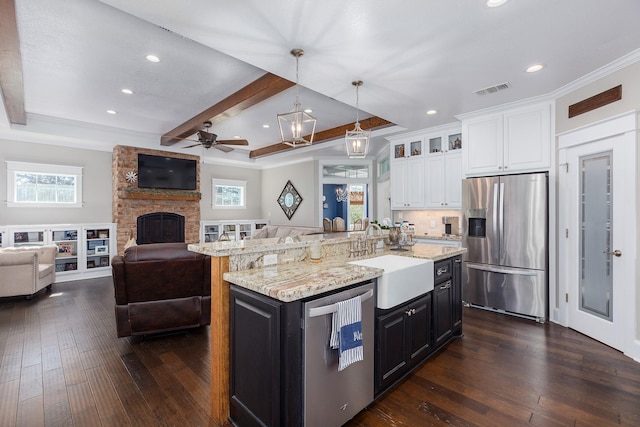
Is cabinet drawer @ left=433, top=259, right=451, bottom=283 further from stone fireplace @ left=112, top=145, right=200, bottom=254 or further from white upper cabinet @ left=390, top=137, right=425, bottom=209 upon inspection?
stone fireplace @ left=112, top=145, right=200, bottom=254

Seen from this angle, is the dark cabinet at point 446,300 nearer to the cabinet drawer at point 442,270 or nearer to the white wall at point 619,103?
the cabinet drawer at point 442,270

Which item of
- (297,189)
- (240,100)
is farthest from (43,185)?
(297,189)

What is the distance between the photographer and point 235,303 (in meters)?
1.87

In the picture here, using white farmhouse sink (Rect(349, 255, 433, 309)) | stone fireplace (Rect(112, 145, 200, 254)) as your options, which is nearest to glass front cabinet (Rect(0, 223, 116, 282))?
stone fireplace (Rect(112, 145, 200, 254))

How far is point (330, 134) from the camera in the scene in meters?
6.04

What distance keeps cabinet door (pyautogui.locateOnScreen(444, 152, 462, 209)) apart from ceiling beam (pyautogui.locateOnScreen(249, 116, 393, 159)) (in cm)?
121

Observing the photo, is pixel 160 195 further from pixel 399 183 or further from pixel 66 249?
pixel 399 183

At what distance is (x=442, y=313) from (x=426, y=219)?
292cm

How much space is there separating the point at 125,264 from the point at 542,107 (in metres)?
5.17

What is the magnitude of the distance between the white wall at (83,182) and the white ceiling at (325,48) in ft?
4.93

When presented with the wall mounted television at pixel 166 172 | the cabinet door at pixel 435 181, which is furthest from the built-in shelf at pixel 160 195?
the cabinet door at pixel 435 181

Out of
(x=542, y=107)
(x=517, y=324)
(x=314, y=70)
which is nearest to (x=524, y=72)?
(x=542, y=107)

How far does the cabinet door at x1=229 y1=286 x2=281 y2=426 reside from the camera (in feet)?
5.20

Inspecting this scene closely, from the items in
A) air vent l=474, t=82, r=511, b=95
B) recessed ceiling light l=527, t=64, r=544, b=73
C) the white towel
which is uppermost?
recessed ceiling light l=527, t=64, r=544, b=73
